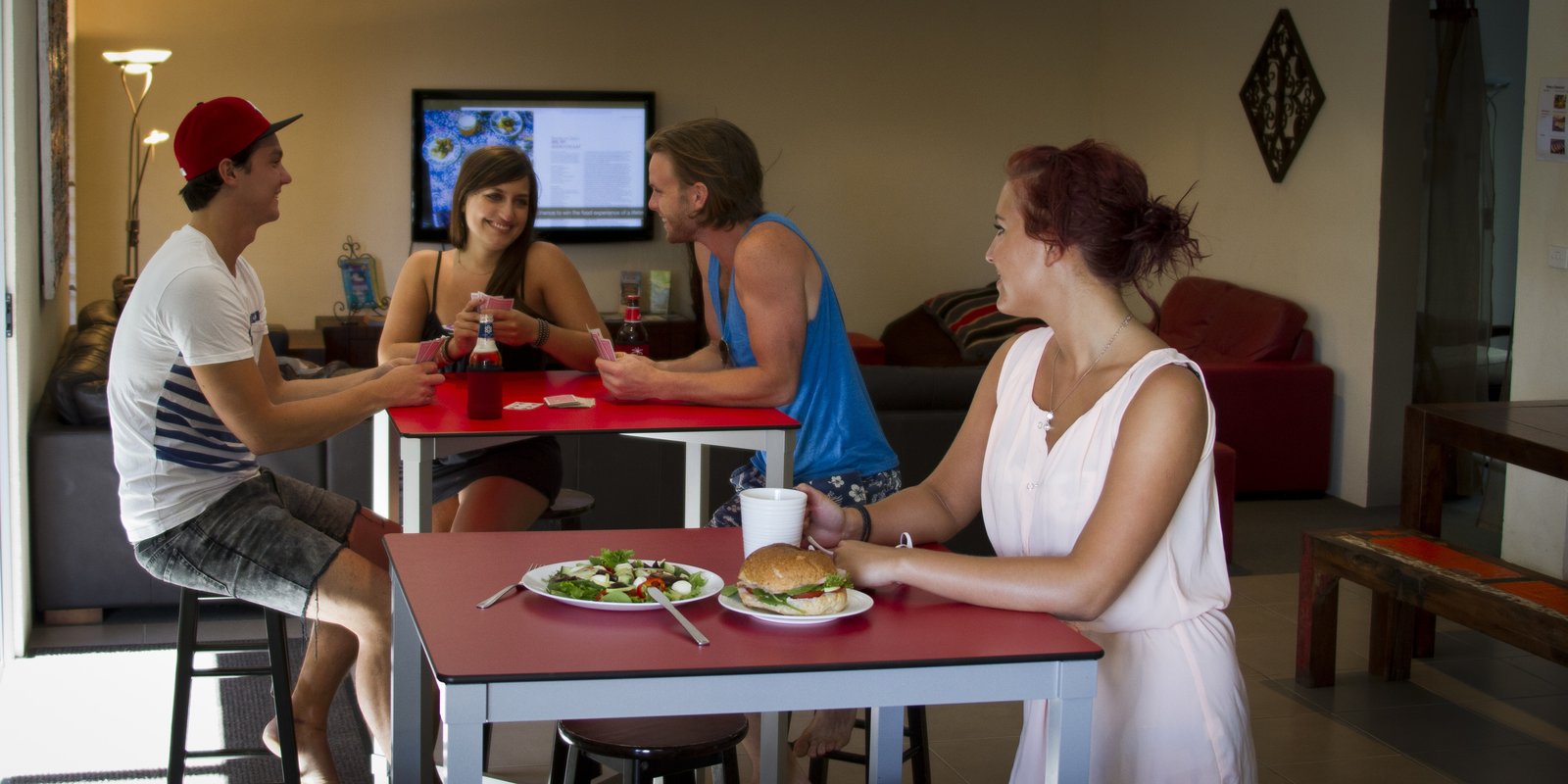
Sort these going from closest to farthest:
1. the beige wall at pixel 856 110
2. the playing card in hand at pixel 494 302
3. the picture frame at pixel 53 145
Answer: the playing card in hand at pixel 494 302
the picture frame at pixel 53 145
the beige wall at pixel 856 110

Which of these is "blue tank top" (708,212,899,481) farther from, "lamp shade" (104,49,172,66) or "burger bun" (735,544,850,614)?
"lamp shade" (104,49,172,66)

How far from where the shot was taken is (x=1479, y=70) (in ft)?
21.5

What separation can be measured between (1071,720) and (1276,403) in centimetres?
530

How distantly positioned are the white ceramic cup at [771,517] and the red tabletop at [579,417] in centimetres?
91

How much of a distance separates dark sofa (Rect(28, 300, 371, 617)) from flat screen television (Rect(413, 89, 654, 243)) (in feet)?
12.0

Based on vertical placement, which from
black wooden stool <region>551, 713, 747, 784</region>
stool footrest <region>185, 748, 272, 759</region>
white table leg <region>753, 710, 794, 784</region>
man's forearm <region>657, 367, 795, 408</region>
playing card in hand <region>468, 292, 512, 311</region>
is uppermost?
playing card in hand <region>468, 292, 512, 311</region>

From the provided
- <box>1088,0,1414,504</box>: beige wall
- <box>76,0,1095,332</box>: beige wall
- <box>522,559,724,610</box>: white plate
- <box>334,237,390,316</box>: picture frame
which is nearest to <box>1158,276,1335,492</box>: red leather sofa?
<box>1088,0,1414,504</box>: beige wall

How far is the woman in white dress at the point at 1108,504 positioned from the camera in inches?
72.1

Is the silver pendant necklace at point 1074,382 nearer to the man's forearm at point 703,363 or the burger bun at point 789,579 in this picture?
the burger bun at point 789,579

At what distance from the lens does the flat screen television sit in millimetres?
8086

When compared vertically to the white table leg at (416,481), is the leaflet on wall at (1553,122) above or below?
above

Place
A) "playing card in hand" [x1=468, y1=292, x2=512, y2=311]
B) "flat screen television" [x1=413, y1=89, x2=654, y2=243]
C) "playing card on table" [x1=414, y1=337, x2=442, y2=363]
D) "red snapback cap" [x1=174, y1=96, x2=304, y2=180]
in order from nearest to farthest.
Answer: "red snapback cap" [x1=174, y1=96, x2=304, y2=180] → "playing card on table" [x1=414, y1=337, x2=442, y2=363] → "playing card in hand" [x1=468, y1=292, x2=512, y2=311] → "flat screen television" [x1=413, y1=89, x2=654, y2=243]

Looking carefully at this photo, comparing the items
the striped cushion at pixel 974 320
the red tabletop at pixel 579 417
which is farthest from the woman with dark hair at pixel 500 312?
the striped cushion at pixel 974 320

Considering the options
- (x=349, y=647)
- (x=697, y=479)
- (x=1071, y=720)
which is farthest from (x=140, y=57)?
(x=1071, y=720)
